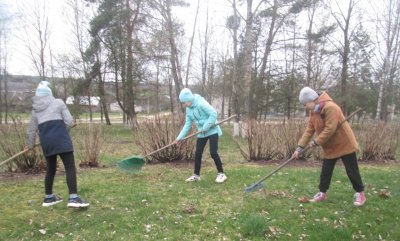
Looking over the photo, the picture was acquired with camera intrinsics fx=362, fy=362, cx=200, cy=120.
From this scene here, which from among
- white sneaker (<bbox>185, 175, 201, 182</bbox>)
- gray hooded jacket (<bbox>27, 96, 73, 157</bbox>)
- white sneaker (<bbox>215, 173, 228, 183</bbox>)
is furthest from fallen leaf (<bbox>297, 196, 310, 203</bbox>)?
gray hooded jacket (<bbox>27, 96, 73, 157</bbox>)

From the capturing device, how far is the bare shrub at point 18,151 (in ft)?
22.5

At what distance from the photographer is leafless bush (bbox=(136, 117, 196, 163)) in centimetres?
812

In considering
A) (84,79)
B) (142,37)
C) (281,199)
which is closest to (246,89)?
(142,37)

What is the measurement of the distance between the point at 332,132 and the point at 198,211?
1.92 m

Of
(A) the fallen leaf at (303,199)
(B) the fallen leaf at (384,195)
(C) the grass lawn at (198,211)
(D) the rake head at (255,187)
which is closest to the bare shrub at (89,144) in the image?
(C) the grass lawn at (198,211)

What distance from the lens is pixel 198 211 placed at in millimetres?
4520

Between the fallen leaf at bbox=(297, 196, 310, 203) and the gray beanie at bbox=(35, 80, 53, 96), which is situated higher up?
the gray beanie at bbox=(35, 80, 53, 96)

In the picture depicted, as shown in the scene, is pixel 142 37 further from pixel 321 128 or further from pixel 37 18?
pixel 321 128

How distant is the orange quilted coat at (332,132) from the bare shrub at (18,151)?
16.7 feet

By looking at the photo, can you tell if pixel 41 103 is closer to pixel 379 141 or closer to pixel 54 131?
pixel 54 131

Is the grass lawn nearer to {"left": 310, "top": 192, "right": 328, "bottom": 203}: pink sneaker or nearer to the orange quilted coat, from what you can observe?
{"left": 310, "top": 192, "right": 328, "bottom": 203}: pink sneaker

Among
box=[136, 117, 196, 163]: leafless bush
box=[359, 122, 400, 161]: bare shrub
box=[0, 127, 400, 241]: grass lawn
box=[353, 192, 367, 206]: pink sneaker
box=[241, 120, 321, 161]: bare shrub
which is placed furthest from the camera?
box=[359, 122, 400, 161]: bare shrub

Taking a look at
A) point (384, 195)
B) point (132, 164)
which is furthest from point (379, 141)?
point (132, 164)

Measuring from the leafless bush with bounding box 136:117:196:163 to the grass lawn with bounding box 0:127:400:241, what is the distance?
1694 millimetres
